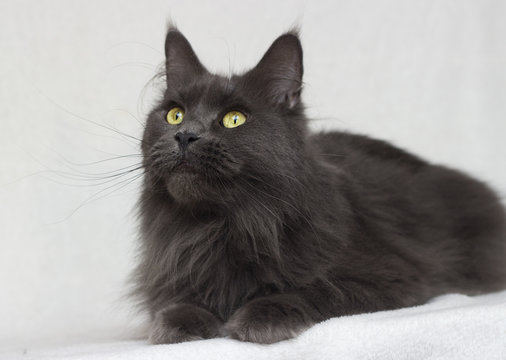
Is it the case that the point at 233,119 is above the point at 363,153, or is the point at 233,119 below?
above

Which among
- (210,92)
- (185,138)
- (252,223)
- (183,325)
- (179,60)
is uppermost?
(179,60)

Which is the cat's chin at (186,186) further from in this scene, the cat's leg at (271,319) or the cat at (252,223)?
the cat's leg at (271,319)

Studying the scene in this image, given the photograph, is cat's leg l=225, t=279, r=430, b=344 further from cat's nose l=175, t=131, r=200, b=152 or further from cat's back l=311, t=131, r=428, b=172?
cat's back l=311, t=131, r=428, b=172

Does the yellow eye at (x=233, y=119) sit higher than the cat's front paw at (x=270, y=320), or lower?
higher

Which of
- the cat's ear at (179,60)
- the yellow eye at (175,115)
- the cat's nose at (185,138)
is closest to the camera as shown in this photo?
the cat's nose at (185,138)

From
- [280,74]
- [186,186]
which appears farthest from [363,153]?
[186,186]

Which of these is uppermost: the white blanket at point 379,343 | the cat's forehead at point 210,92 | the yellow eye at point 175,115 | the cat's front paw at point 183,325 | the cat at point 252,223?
the cat's forehead at point 210,92

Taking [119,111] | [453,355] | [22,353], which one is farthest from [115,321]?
[453,355]

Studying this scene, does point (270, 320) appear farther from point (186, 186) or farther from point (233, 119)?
point (233, 119)

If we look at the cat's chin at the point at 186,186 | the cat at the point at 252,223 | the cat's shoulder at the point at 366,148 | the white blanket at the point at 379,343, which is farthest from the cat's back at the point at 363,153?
the white blanket at the point at 379,343

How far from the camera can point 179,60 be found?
8.96 ft

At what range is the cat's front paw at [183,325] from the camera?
2.14 m

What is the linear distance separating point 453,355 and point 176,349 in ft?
2.95

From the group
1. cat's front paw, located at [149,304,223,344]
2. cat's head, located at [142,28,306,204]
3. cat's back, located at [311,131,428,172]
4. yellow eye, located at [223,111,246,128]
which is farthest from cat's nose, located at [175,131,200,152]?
cat's back, located at [311,131,428,172]
